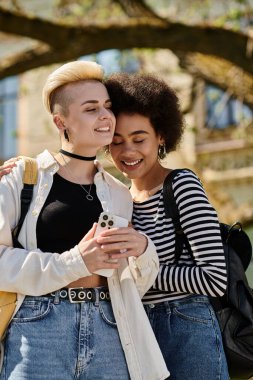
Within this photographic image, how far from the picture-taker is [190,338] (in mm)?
3215

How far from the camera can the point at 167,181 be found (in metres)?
3.37

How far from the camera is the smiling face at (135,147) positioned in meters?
3.46

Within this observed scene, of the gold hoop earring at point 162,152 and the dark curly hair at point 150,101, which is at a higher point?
the dark curly hair at point 150,101

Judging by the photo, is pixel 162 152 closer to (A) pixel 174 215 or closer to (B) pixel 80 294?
(A) pixel 174 215

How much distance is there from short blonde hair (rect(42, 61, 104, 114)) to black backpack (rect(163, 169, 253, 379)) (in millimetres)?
527

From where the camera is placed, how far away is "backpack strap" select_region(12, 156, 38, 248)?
3.10 m

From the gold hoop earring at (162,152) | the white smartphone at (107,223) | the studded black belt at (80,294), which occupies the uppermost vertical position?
the gold hoop earring at (162,152)

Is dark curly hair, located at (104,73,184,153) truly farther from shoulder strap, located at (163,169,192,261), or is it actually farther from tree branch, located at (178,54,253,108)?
tree branch, located at (178,54,253,108)

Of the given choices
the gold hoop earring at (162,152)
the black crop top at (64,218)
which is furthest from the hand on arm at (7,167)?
the gold hoop earring at (162,152)

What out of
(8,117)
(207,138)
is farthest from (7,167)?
(8,117)

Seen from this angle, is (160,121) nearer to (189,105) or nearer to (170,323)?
(170,323)

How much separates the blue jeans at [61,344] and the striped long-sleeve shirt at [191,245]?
325mm

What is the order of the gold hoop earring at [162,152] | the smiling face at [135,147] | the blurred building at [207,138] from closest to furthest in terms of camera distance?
1. the smiling face at [135,147]
2. the gold hoop earring at [162,152]
3. the blurred building at [207,138]

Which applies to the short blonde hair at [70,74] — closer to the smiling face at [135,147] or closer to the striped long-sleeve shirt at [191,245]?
the smiling face at [135,147]
